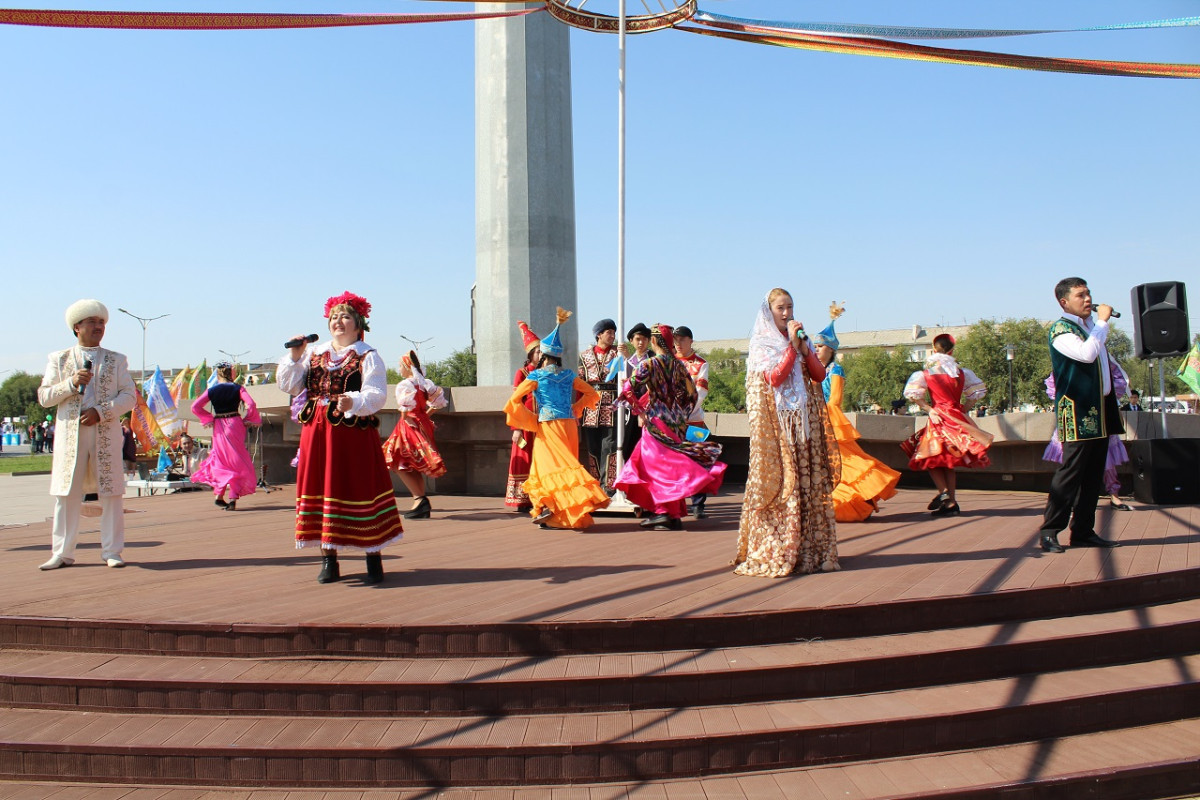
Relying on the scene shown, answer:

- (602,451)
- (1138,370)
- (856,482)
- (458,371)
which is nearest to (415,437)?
(602,451)

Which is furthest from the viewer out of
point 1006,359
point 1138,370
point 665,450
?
point 1138,370

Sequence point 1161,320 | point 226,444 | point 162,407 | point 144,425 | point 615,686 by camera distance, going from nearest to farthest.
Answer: point 615,686, point 1161,320, point 226,444, point 162,407, point 144,425

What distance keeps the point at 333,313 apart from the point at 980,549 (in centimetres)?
498

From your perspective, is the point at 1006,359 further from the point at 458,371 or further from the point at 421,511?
the point at 421,511

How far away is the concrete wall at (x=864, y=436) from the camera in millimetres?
11281

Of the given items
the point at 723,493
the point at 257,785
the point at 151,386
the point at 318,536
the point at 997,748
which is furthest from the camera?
the point at 151,386

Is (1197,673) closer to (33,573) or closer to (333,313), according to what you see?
(333,313)

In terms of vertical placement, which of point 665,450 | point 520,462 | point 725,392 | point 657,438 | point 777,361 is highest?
point 725,392

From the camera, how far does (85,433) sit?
6.54m

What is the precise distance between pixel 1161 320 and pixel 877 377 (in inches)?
2935

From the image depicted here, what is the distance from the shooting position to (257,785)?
3723 millimetres

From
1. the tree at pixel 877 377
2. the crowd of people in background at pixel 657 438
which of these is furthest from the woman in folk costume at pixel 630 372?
the tree at pixel 877 377

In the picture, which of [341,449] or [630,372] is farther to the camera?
[630,372]

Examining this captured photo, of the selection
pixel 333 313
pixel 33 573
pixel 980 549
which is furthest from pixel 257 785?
pixel 980 549
